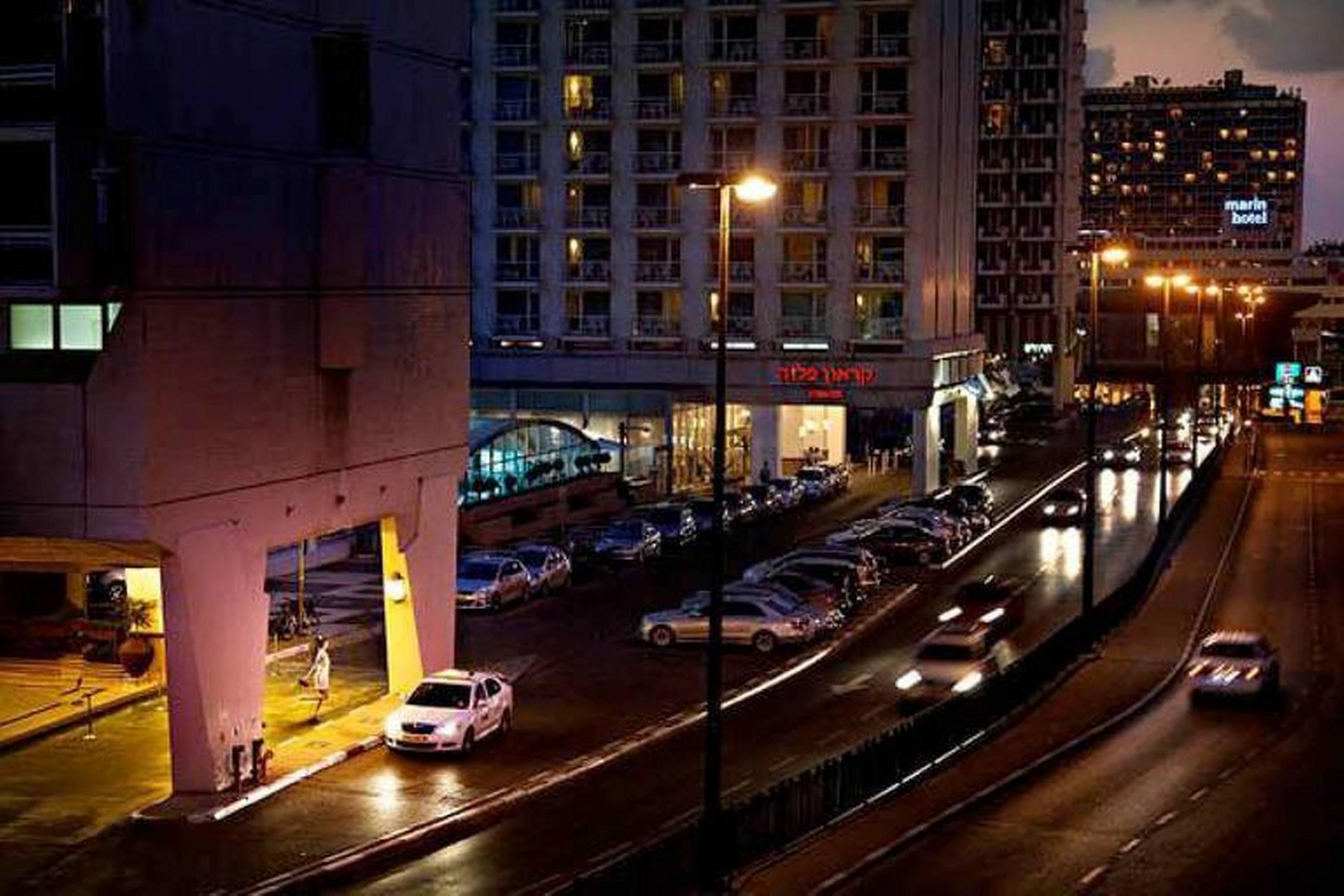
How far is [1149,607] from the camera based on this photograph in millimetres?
51438

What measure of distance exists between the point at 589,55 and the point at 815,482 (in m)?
20.2

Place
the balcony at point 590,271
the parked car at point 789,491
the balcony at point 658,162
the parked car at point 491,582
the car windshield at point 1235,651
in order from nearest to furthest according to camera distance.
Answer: the car windshield at point 1235,651 < the parked car at point 491,582 < the parked car at point 789,491 < the balcony at point 658,162 < the balcony at point 590,271

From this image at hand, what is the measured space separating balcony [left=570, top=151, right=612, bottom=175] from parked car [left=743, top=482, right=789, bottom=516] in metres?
16.4

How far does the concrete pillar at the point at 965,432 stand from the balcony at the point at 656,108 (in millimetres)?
19063

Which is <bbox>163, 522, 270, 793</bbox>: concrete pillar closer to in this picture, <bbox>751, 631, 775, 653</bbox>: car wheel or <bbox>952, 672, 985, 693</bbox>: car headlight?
<bbox>952, 672, 985, 693</bbox>: car headlight

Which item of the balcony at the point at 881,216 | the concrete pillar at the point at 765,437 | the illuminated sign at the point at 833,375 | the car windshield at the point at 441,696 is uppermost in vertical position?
the balcony at the point at 881,216

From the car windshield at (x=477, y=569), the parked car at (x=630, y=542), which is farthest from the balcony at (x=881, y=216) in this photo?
the car windshield at (x=477, y=569)

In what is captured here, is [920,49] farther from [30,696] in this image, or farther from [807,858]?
[807,858]

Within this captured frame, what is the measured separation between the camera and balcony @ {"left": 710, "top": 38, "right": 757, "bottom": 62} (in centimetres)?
7944

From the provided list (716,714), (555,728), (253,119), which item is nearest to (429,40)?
(253,119)

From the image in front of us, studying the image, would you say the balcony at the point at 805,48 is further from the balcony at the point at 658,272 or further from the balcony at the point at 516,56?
the balcony at the point at 516,56

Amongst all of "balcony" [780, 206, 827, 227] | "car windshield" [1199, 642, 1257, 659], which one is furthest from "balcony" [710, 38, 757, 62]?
"car windshield" [1199, 642, 1257, 659]

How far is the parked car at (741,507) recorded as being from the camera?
224 ft

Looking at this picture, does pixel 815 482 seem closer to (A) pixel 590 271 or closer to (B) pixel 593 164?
(A) pixel 590 271
